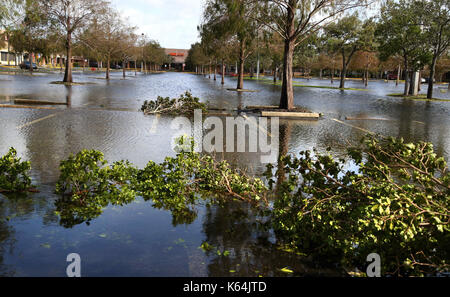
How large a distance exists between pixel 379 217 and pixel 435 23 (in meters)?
35.3

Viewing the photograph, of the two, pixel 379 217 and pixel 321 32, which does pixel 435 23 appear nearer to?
pixel 321 32

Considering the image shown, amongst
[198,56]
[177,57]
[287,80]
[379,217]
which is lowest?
[379,217]

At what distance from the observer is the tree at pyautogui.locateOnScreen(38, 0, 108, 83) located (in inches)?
1330

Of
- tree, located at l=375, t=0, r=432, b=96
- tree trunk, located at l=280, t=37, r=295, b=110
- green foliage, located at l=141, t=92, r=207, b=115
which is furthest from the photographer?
tree, located at l=375, t=0, r=432, b=96

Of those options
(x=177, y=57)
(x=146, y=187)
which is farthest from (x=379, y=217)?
(x=177, y=57)

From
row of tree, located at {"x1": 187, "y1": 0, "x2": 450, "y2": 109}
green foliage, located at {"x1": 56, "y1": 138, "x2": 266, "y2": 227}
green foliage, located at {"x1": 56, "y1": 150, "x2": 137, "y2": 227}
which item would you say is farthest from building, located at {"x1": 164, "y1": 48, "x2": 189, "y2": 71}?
green foliage, located at {"x1": 56, "y1": 150, "x2": 137, "y2": 227}

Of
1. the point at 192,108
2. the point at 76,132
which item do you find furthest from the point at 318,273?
the point at 192,108

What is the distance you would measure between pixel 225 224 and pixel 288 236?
2.67 feet

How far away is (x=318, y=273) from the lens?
3902mm

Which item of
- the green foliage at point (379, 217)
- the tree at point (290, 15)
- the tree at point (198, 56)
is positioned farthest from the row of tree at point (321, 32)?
the green foliage at point (379, 217)

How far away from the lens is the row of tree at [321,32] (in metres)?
19.0

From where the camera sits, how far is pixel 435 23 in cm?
3344

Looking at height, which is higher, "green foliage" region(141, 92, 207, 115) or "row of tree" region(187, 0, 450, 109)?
"row of tree" region(187, 0, 450, 109)

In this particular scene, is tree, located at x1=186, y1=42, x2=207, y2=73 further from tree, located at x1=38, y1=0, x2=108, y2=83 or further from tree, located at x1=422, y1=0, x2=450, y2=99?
tree, located at x1=422, y1=0, x2=450, y2=99
